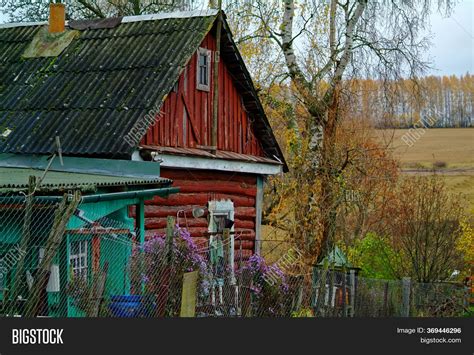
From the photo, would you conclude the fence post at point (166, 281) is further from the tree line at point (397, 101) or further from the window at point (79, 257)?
the tree line at point (397, 101)

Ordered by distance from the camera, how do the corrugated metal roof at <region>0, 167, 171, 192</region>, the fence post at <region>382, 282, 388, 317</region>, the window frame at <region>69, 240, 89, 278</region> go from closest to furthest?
the corrugated metal roof at <region>0, 167, 171, 192</region> → the window frame at <region>69, 240, 89, 278</region> → the fence post at <region>382, 282, 388, 317</region>

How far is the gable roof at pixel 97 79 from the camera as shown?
15.5 meters

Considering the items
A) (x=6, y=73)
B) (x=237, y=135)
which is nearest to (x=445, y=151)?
(x=237, y=135)

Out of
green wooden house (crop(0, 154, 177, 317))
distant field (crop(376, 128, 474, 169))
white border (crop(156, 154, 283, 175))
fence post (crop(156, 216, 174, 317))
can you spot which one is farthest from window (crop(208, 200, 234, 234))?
distant field (crop(376, 128, 474, 169))

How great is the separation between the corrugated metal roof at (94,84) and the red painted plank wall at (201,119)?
0.52 m

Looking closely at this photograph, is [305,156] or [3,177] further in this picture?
[305,156]

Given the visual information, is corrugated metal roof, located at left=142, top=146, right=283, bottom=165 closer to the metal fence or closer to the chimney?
the metal fence

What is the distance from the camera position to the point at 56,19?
61.1 ft

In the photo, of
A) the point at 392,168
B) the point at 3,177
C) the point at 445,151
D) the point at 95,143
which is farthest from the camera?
the point at 445,151

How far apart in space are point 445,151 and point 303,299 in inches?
1299

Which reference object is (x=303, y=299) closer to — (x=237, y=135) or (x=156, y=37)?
(x=237, y=135)

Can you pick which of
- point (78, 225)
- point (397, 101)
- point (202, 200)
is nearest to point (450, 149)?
point (397, 101)

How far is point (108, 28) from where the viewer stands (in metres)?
18.2

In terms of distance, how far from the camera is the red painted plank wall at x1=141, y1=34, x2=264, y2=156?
53.8 ft
